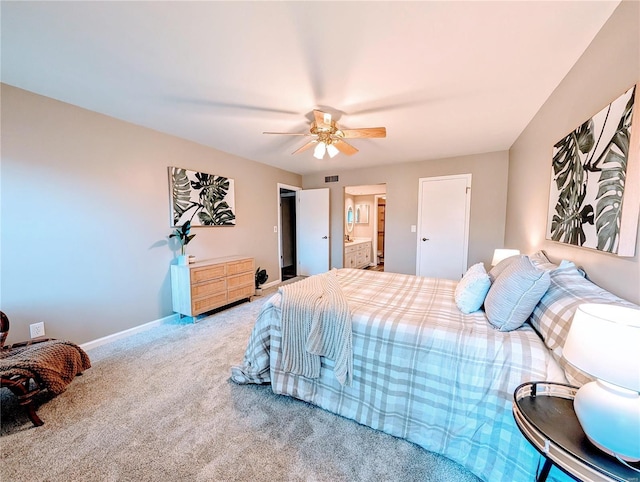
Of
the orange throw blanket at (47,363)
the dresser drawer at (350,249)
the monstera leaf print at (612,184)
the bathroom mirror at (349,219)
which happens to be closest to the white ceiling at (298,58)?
the monstera leaf print at (612,184)

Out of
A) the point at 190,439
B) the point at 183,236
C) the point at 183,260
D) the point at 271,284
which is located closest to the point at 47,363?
the point at 190,439

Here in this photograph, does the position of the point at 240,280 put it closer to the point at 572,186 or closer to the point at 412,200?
the point at 412,200

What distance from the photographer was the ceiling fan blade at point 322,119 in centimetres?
212

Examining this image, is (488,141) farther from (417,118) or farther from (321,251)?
(321,251)

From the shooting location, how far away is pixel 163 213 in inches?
119

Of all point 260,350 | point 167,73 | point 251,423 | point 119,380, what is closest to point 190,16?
point 167,73

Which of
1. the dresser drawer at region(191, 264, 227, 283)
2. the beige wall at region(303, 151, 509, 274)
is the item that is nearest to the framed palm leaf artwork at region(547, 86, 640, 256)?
the beige wall at region(303, 151, 509, 274)

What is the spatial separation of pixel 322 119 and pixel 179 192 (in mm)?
2131

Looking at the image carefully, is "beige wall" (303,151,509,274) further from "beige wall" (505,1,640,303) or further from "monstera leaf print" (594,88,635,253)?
"monstera leaf print" (594,88,635,253)

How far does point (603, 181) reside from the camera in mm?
1289

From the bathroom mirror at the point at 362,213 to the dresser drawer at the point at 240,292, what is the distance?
416 centimetres

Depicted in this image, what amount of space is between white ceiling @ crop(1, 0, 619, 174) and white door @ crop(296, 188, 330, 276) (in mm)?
2592

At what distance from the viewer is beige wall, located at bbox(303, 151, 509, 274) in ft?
12.7

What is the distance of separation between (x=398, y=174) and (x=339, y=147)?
6.90 feet
